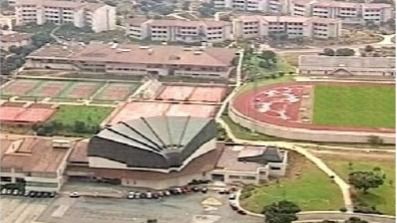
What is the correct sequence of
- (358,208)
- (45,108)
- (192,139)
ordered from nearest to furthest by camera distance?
(358,208) < (192,139) < (45,108)

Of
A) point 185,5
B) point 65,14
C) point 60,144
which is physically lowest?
point 185,5

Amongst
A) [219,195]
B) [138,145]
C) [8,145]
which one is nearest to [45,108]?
[8,145]

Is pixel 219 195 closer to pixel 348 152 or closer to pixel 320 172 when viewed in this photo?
pixel 320 172

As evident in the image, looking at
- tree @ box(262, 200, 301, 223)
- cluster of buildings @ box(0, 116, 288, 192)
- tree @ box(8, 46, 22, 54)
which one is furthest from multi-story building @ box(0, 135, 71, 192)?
tree @ box(8, 46, 22, 54)

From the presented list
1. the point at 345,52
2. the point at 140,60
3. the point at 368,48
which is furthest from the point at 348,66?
the point at 140,60

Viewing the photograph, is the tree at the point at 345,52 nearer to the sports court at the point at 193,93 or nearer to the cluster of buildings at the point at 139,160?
the sports court at the point at 193,93

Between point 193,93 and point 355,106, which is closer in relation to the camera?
point 355,106

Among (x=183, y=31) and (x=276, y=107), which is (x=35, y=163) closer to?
(x=276, y=107)
